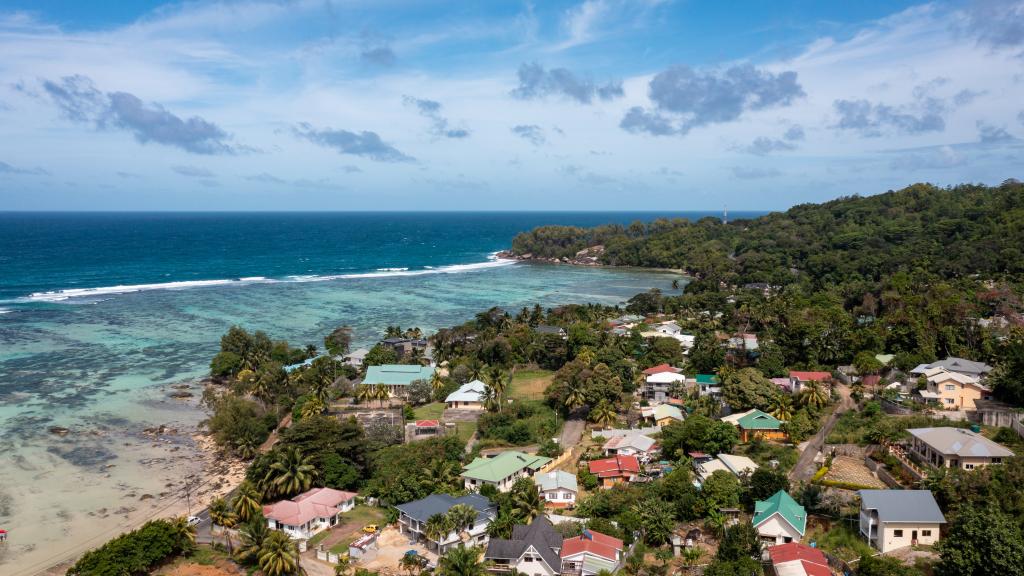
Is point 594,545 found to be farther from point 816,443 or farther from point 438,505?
point 816,443

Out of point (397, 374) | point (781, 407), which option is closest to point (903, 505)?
point (781, 407)

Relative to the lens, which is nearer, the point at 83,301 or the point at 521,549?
the point at 521,549

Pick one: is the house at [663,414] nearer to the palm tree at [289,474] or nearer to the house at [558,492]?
the house at [558,492]

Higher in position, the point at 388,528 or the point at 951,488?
the point at 951,488

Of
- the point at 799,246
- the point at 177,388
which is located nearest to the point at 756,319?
the point at 177,388

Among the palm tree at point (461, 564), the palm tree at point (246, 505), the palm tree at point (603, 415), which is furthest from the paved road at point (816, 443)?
the palm tree at point (246, 505)

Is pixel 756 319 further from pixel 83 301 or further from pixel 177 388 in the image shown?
pixel 83 301

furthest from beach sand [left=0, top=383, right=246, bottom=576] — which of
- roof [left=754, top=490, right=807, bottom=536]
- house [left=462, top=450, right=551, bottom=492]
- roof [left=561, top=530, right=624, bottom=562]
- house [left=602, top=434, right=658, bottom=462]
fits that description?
roof [left=754, top=490, right=807, bottom=536]

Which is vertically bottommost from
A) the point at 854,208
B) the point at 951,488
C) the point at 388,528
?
the point at 388,528
